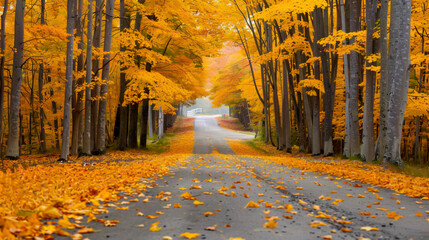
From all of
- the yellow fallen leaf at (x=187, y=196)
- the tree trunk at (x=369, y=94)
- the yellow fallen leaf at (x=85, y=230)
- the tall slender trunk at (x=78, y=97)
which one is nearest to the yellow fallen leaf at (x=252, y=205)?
the yellow fallen leaf at (x=187, y=196)

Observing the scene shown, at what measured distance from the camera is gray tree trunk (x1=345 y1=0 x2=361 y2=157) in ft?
48.6

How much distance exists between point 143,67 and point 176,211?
1701 cm

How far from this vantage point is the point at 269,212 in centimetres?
503

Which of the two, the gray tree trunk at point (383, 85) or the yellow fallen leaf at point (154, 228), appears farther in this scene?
the gray tree trunk at point (383, 85)

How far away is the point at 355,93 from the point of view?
15.1 metres

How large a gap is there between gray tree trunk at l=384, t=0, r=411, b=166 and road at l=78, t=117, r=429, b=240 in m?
3.29

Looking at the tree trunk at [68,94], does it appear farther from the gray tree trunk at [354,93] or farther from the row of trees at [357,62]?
the gray tree trunk at [354,93]

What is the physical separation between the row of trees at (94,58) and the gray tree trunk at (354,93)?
8.77 metres

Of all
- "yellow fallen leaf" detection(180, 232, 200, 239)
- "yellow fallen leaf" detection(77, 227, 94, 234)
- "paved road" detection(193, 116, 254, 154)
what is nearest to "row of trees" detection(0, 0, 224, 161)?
"paved road" detection(193, 116, 254, 154)

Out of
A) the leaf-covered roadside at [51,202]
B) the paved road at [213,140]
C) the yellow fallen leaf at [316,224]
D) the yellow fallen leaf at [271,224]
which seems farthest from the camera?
the paved road at [213,140]

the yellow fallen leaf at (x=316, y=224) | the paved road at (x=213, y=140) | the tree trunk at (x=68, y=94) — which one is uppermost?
the tree trunk at (x=68, y=94)

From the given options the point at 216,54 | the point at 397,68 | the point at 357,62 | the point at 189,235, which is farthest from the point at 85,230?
the point at 216,54

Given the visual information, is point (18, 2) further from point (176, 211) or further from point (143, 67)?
point (176, 211)

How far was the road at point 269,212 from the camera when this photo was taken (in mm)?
4043
